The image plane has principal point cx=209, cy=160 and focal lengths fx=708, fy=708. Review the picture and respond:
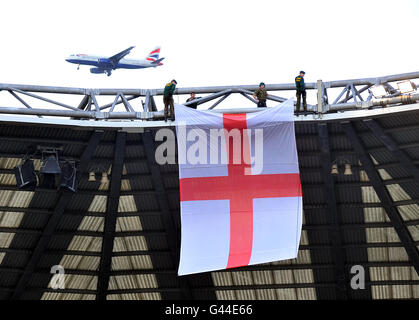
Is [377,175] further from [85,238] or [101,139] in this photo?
[85,238]

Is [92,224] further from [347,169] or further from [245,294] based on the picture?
[347,169]

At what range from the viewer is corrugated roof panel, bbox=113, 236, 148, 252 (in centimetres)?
2814

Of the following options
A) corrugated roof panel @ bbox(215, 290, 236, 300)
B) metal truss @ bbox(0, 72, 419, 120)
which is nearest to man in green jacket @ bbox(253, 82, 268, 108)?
metal truss @ bbox(0, 72, 419, 120)

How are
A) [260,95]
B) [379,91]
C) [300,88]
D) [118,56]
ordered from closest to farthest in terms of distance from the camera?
1. [379,91]
2. [300,88]
3. [260,95]
4. [118,56]

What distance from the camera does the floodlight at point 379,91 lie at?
2175 centimetres

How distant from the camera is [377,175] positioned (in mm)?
24484

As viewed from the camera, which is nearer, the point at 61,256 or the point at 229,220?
the point at 229,220

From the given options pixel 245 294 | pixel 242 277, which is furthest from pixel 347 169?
pixel 245 294

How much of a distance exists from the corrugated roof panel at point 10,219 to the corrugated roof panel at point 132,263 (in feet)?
14.7

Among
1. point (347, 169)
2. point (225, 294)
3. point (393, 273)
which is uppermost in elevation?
point (347, 169)

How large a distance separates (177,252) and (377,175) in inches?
334

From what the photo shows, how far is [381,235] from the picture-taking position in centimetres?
2731

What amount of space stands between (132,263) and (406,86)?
44.5 feet
